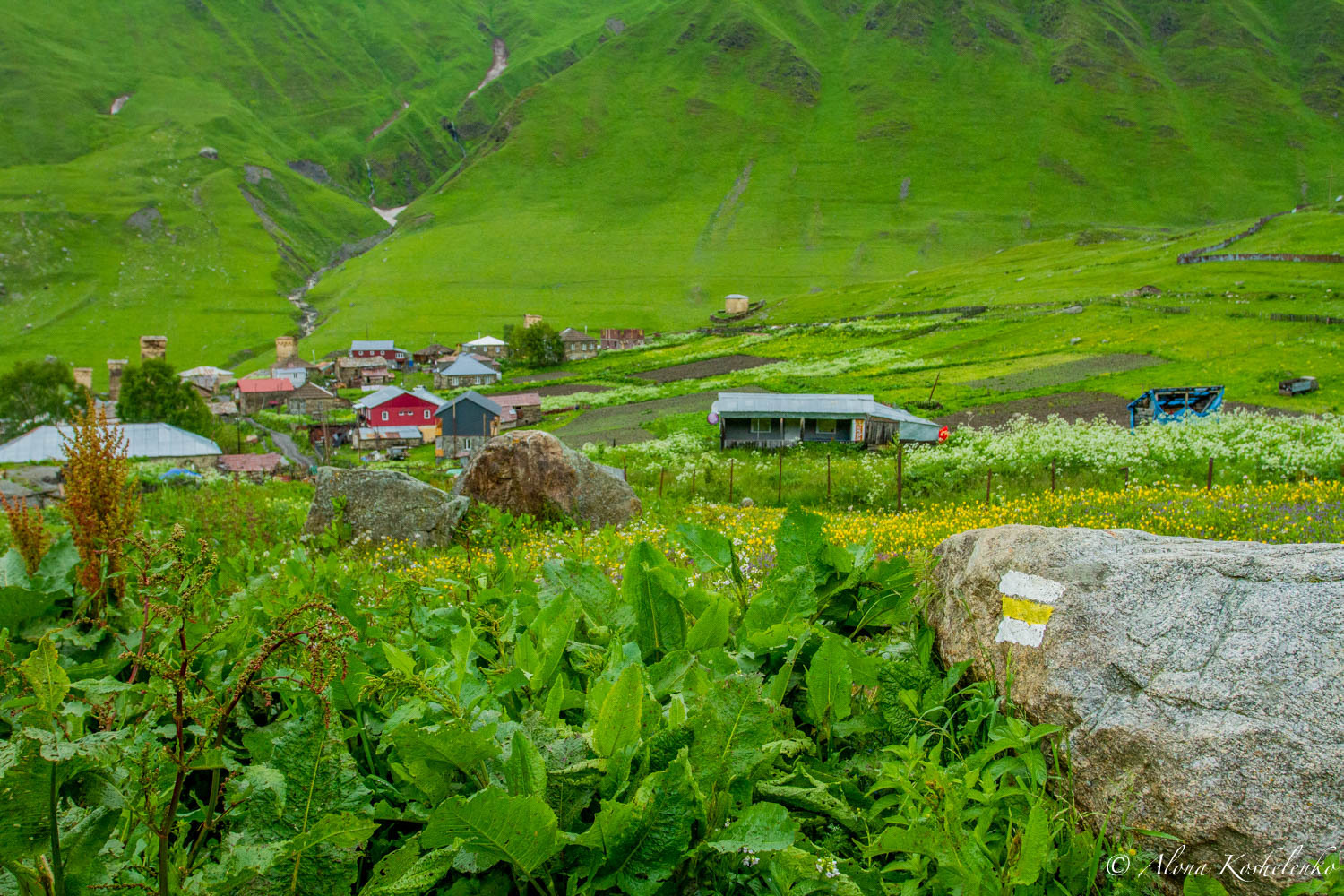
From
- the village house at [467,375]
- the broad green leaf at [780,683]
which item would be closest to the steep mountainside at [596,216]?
the village house at [467,375]

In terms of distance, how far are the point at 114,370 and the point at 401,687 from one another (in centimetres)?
13057

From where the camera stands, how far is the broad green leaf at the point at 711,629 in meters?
2.73

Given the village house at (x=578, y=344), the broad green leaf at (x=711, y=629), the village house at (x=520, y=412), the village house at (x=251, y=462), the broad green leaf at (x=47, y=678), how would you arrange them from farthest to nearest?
1. the village house at (x=578, y=344)
2. the village house at (x=520, y=412)
3. the village house at (x=251, y=462)
4. the broad green leaf at (x=711, y=629)
5. the broad green leaf at (x=47, y=678)

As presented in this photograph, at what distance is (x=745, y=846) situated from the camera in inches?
71.9

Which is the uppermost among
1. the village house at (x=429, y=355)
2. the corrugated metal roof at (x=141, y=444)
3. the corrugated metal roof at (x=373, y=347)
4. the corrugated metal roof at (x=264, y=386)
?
the corrugated metal roof at (x=373, y=347)

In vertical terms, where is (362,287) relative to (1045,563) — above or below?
above

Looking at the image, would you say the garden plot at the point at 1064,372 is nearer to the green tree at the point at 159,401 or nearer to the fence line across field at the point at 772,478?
the fence line across field at the point at 772,478

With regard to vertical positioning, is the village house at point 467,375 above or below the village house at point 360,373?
below

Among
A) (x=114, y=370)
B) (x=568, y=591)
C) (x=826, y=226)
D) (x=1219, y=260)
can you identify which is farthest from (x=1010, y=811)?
(x=826, y=226)

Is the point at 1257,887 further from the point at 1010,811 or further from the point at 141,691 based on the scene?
the point at 141,691

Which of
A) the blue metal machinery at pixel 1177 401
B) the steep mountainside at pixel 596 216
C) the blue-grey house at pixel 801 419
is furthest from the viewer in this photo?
the steep mountainside at pixel 596 216

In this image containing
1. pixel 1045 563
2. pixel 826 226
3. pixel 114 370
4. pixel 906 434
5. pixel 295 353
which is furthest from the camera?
pixel 826 226

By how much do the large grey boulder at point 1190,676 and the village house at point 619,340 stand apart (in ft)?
364

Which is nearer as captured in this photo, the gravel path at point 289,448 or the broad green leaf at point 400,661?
the broad green leaf at point 400,661
